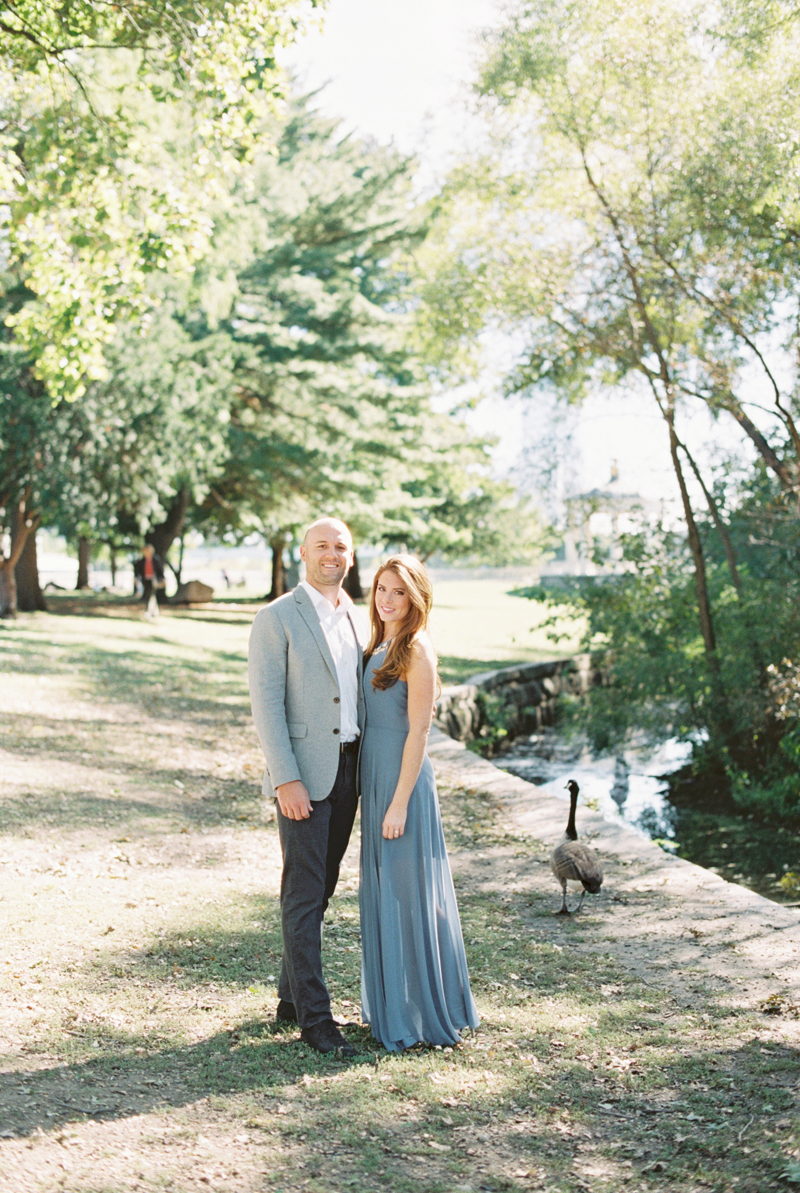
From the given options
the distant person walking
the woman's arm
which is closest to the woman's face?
the woman's arm

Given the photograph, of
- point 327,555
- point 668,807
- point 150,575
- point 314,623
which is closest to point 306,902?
point 314,623

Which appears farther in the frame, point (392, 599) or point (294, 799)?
point (392, 599)

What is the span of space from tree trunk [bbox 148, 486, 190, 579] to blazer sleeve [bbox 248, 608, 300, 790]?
23710 millimetres

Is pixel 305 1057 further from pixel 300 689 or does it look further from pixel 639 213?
pixel 639 213

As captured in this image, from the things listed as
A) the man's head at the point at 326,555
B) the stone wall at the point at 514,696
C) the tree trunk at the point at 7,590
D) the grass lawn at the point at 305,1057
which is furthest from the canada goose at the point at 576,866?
the tree trunk at the point at 7,590

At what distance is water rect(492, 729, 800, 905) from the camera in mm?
9562

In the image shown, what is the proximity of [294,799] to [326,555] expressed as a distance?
0.95 m

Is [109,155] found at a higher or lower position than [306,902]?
higher

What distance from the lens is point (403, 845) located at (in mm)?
4070

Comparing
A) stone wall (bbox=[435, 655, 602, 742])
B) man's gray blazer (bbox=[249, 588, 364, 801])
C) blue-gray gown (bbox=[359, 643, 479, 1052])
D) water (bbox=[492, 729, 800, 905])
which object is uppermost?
man's gray blazer (bbox=[249, 588, 364, 801])

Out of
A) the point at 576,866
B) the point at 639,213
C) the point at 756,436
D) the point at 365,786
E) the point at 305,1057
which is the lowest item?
the point at 305,1057

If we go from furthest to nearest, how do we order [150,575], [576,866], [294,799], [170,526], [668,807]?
1. [170,526]
2. [150,575]
3. [668,807]
4. [576,866]
5. [294,799]

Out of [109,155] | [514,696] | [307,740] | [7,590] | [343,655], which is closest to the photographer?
[307,740]

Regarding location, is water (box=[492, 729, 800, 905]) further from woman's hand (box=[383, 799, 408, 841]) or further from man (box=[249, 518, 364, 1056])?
man (box=[249, 518, 364, 1056])
